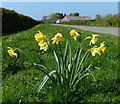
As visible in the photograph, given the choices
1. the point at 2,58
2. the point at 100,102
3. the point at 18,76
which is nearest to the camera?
the point at 100,102

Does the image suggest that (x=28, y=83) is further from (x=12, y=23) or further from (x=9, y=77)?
(x=12, y=23)

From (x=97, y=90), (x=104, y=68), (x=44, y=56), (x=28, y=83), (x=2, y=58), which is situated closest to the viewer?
(x=97, y=90)

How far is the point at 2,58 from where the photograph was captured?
15.6 feet

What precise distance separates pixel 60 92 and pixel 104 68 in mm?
1723

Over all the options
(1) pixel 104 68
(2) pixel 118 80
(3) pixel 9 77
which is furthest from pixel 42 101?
(1) pixel 104 68

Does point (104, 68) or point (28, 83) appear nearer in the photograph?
point (28, 83)

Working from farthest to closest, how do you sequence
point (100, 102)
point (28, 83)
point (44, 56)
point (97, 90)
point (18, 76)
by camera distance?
point (44, 56), point (18, 76), point (28, 83), point (97, 90), point (100, 102)

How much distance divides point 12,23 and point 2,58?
804 centimetres

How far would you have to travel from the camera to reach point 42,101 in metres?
2.84

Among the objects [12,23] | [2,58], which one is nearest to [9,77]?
[2,58]

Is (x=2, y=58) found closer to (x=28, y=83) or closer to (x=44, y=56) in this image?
(x=44, y=56)

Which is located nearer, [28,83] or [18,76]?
[28,83]

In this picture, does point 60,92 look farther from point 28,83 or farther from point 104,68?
point 104,68

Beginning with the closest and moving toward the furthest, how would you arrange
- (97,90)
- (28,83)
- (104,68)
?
1. (97,90)
2. (28,83)
3. (104,68)
